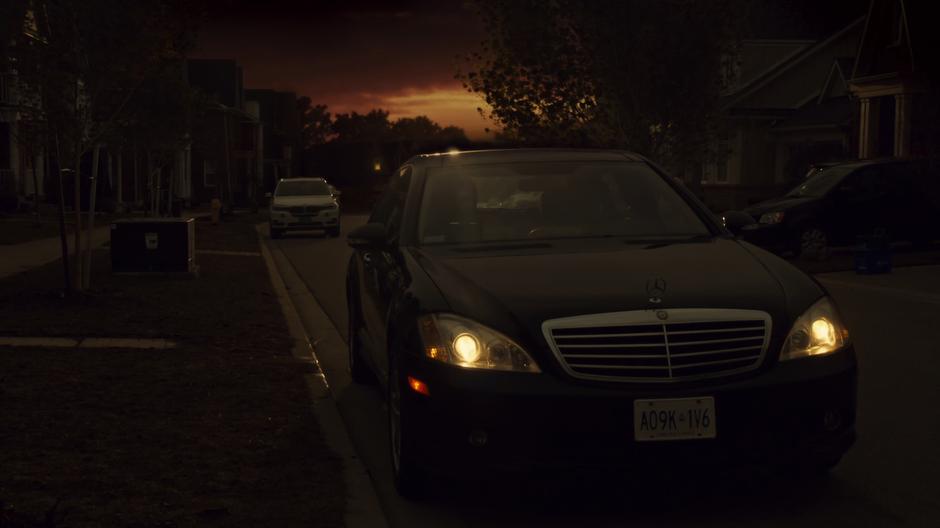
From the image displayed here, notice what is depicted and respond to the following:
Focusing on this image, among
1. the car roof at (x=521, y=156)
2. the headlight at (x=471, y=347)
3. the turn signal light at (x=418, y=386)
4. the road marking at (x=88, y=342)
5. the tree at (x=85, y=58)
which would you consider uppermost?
the tree at (x=85, y=58)

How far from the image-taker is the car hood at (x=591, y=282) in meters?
5.56

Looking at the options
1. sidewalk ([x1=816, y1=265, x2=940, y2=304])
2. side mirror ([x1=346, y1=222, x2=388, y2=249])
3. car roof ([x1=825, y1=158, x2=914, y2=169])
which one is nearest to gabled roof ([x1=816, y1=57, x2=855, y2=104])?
car roof ([x1=825, y1=158, x2=914, y2=169])

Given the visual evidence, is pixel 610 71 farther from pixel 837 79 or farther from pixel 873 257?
pixel 837 79

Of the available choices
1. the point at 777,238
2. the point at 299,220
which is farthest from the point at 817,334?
the point at 299,220

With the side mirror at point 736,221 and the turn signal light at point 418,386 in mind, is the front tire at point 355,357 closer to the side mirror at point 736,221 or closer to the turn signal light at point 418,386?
the side mirror at point 736,221

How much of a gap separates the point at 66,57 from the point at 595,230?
30.1ft

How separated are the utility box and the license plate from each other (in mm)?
13711

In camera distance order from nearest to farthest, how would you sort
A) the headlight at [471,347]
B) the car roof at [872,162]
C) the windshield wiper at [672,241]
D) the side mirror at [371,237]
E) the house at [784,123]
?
the headlight at [471,347]
the windshield wiper at [672,241]
the side mirror at [371,237]
the car roof at [872,162]
the house at [784,123]

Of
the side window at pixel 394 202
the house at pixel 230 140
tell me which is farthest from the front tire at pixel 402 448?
the house at pixel 230 140

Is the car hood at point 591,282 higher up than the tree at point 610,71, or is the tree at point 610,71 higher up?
the tree at point 610,71

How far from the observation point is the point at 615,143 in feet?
95.3

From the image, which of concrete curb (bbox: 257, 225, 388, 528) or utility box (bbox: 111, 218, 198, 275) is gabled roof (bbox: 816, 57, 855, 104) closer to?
utility box (bbox: 111, 218, 198, 275)

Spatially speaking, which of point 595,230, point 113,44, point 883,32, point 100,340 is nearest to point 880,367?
point 595,230

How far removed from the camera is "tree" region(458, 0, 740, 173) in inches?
1082
